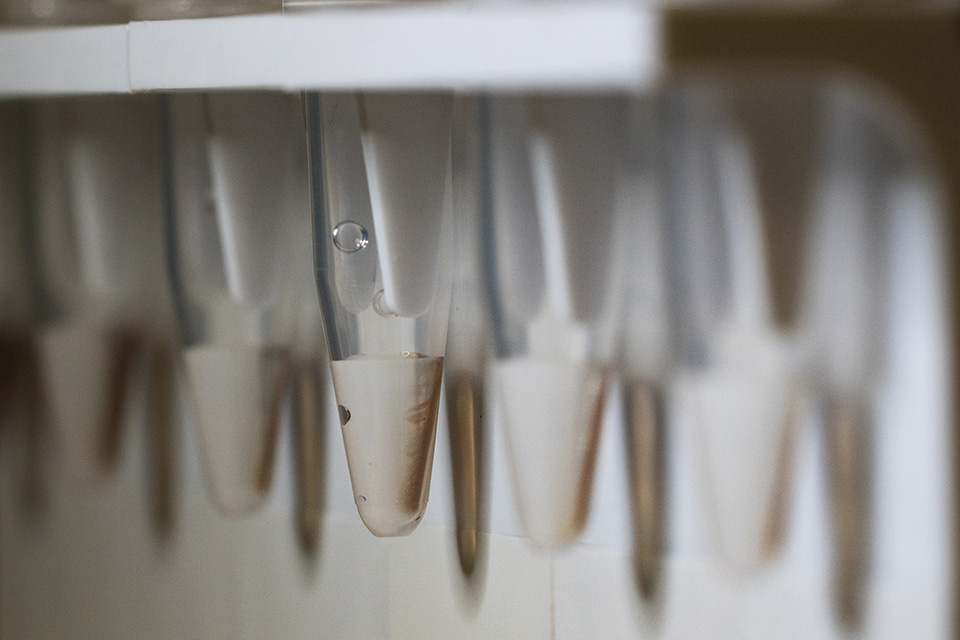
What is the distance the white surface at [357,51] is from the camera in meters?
0.27

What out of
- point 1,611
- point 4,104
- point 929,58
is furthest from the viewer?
point 1,611

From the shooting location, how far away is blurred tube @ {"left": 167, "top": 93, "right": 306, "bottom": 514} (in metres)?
0.38

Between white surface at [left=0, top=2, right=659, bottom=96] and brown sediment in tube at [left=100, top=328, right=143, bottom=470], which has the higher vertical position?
white surface at [left=0, top=2, right=659, bottom=96]

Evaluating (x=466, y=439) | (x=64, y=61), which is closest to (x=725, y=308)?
(x=466, y=439)

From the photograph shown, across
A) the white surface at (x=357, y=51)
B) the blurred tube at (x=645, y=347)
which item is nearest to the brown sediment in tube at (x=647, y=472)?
the blurred tube at (x=645, y=347)

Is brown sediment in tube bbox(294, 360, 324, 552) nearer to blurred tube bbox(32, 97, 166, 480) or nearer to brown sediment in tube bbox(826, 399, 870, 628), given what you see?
Result: blurred tube bbox(32, 97, 166, 480)

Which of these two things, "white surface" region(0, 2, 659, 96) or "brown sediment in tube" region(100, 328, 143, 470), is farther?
"brown sediment in tube" region(100, 328, 143, 470)

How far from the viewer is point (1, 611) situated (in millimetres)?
493

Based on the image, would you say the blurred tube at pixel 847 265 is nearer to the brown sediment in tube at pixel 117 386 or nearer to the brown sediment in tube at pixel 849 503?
the brown sediment in tube at pixel 849 503

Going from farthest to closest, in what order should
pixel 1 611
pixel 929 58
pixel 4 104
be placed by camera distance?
pixel 1 611 → pixel 4 104 → pixel 929 58

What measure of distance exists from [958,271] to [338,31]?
0.20m

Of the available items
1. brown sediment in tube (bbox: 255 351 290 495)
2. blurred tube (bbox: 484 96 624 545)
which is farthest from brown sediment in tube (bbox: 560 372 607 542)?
brown sediment in tube (bbox: 255 351 290 495)

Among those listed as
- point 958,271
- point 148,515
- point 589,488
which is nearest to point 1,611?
point 148,515

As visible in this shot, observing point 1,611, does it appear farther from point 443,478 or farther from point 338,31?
point 338,31
